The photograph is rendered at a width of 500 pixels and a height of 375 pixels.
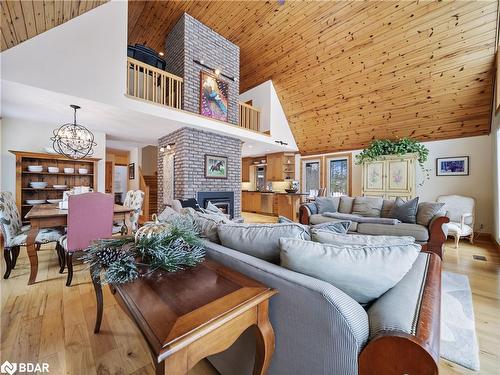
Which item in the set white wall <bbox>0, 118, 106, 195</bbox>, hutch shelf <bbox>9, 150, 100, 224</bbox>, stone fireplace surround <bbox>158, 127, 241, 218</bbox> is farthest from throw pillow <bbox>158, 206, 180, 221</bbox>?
white wall <bbox>0, 118, 106, 195</bbox>

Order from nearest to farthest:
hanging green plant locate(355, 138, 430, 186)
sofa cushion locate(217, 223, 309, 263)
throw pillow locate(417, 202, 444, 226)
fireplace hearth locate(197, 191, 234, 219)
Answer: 1. sofa cushion locate(217, 223, 309, 263)
2. throw pillow locate(417, 202, 444, 226)
3. fireplace hearth locate(197, 191, 234, 219)
4. hanging green plant locate(355, 138, 430, 186)

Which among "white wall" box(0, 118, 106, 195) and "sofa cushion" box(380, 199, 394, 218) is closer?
"white wall" box(0, 118, 106, 195)

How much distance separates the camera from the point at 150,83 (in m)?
4.00

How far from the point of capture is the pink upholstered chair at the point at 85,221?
86.7 inches

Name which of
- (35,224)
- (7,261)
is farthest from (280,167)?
(7,261)

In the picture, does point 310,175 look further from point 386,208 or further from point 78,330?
point 78,330

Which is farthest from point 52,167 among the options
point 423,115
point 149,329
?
point 423,115

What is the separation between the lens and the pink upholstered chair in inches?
86.7

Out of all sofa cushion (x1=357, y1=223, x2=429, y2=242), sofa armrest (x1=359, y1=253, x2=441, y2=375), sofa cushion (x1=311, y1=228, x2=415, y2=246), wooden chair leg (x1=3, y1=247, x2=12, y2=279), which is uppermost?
sofa cushion (x1=311, y1=228, x2=415, y2=246)

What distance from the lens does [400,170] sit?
16.2ft

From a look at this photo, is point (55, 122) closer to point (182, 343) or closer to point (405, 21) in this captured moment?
point (182, 343)

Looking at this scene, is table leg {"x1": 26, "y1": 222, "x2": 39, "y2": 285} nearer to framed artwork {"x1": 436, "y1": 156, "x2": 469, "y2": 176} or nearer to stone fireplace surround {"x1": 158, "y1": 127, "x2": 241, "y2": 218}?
stone fireplace surround {"x1": 158, "y1": 127, "x2": 241, "y2": 218}

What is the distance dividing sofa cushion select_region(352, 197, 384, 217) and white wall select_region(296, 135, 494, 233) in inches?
80.4

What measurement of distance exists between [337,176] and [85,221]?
641cm
